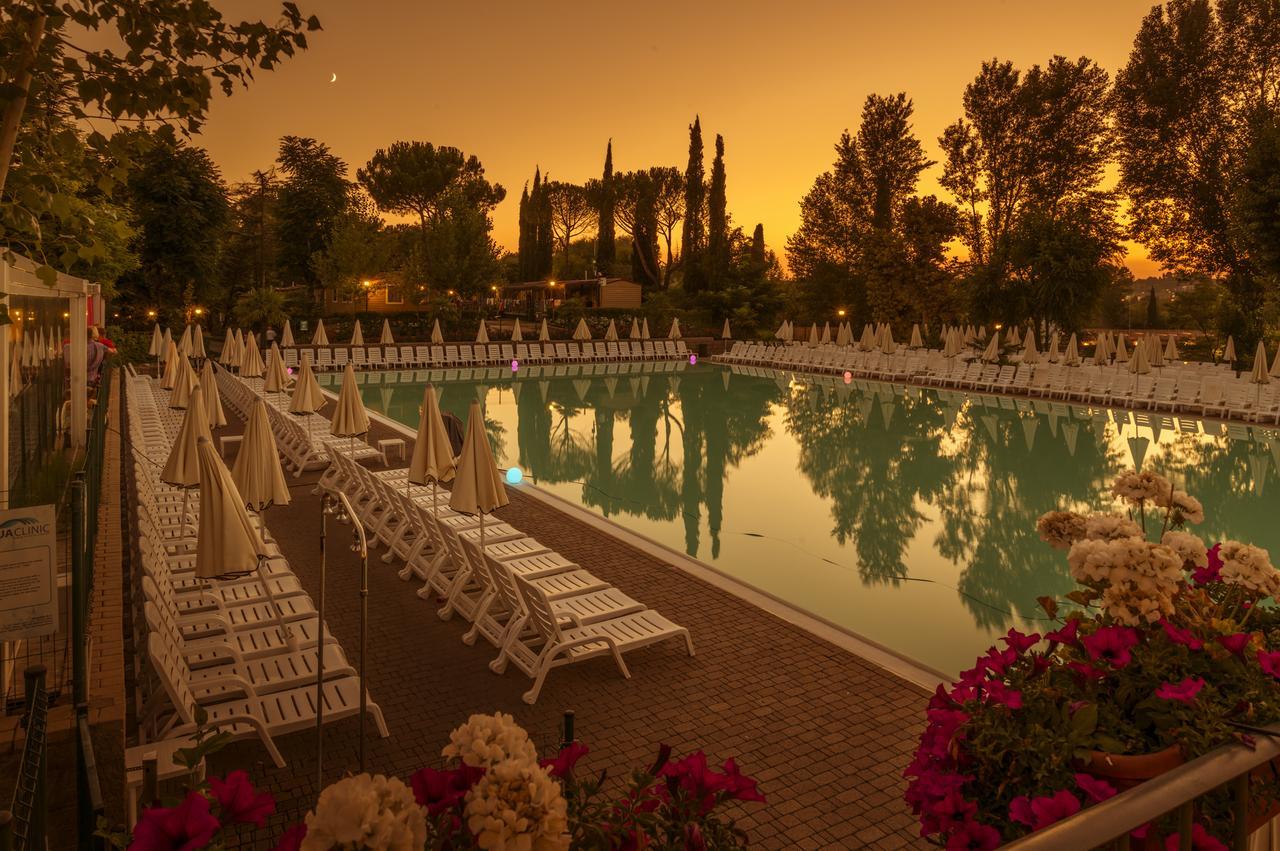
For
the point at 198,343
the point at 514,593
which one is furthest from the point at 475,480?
Result: the point at 198,343

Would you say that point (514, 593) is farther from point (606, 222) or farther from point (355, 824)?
point (606, 222)

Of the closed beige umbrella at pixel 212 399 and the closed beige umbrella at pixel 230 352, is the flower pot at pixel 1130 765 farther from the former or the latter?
the closed beige umbrella at pixel 230 352

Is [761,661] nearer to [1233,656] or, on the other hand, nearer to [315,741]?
[315,741]

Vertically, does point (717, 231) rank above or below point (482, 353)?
above

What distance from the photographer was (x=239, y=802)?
5.75 feet

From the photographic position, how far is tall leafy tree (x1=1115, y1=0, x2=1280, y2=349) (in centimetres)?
3039

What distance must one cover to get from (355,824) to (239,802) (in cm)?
42

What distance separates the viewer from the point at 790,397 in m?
23.5

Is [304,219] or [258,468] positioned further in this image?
[304,219]

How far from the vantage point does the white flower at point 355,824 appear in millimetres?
1491

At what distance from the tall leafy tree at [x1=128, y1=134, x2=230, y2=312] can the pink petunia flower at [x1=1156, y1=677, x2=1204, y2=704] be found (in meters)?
36.9

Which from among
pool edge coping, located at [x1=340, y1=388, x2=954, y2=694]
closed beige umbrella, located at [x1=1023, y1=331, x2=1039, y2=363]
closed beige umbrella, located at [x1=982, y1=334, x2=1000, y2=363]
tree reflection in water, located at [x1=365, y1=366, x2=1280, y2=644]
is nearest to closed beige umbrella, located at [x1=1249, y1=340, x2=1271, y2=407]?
tree reflection in water, located at [x1=365, y1=366, x2=1280, y2=644]

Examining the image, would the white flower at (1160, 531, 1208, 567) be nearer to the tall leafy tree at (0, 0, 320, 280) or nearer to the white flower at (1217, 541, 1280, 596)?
the white flower at (1217, 541, 1280, 596)

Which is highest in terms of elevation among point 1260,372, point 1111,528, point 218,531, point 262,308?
point 262,308
